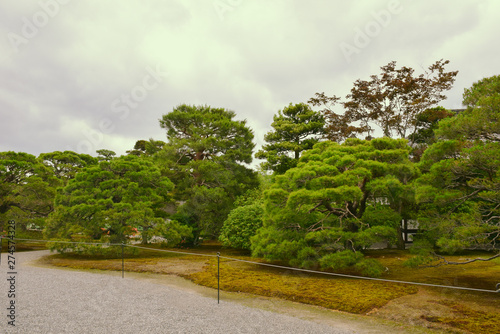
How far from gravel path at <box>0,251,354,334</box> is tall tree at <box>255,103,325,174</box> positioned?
1298cm

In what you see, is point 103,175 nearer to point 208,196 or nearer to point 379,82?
point 208,196

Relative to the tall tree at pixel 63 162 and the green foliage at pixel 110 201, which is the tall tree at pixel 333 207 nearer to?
the green foliage at pixel 110 201

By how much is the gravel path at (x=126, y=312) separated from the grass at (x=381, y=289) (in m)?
1.37

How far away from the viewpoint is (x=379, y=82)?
63.8ft

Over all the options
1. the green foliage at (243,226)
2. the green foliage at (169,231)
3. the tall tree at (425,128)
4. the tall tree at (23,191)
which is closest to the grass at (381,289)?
the green foliage at (169,231)

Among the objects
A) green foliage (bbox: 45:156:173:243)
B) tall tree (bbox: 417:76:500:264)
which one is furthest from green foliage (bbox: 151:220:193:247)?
tall tree (bbox: 417:76:500:264)

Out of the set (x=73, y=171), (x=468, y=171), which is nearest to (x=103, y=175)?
(x=73, y=171)

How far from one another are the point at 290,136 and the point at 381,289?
45.2 ft

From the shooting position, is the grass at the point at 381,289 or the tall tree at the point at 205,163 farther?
the tall tree at the point at 205,163

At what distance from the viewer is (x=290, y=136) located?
67.0 ft

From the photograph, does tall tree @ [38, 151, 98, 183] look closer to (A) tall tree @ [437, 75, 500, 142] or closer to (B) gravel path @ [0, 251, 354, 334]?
(B) gravel path @ [0, 251, 354, 334]

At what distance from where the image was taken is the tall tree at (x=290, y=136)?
19531mm

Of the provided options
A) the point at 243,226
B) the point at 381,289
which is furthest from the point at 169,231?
the point at 381,289

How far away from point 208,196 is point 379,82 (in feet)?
42.3
